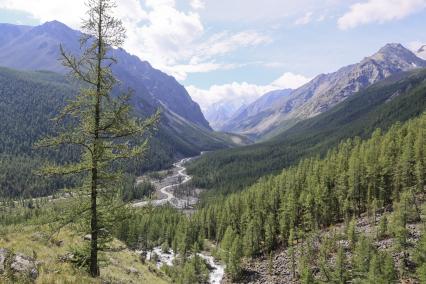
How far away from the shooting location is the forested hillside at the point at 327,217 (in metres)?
85.5

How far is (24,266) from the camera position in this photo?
19.9 m

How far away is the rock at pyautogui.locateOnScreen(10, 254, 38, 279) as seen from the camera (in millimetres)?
19200

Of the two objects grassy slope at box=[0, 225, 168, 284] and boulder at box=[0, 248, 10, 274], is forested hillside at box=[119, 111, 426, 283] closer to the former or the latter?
grassy slope at box=[0, 225, 168, 284]

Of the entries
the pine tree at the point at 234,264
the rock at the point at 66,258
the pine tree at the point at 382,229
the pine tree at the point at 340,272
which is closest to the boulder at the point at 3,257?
the rock at the point at 66,258

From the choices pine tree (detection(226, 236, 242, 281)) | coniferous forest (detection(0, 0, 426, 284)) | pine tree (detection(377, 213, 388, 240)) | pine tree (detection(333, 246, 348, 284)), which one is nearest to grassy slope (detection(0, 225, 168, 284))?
coniferous forest (detection(0, 0, 426, 284))

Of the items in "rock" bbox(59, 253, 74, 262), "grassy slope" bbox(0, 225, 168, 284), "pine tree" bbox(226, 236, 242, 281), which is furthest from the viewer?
"pine tree" bbox(226, 236, 242, 281)

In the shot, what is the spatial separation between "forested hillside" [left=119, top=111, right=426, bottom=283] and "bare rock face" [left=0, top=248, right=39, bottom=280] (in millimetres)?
55854

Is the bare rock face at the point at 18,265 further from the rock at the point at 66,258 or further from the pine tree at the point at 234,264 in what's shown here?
the pine tree at the point at 234,264

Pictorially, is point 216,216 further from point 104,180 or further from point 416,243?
point 104,180

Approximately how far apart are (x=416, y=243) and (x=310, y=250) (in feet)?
88.7

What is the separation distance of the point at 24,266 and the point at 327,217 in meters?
115

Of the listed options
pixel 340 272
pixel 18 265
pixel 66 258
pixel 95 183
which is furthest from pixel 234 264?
pixel 18 265

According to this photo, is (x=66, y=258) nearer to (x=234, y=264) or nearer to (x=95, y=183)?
(x=95, y=183)

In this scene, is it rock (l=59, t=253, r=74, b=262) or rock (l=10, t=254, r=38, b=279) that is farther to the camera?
rock (l=59, t=253, r=74, b=262)
